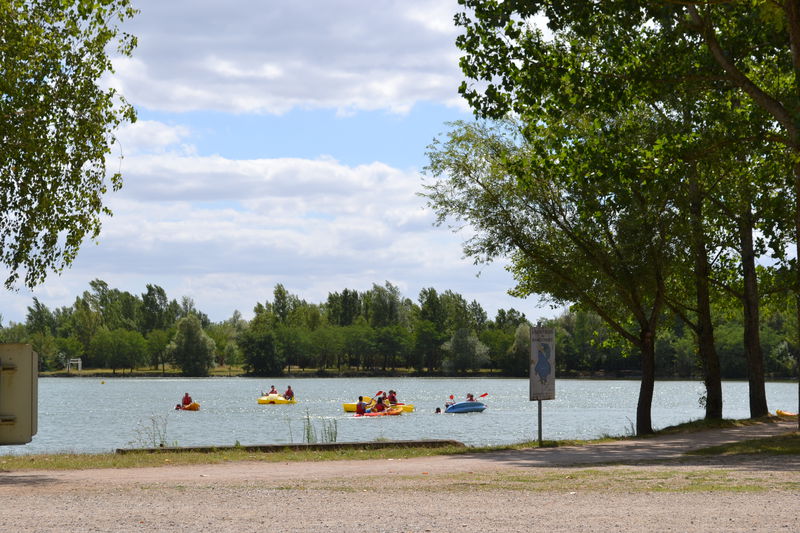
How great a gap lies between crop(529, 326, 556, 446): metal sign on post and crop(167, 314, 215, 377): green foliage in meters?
119

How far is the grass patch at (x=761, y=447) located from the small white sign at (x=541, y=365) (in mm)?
3850

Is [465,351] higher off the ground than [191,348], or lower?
lower

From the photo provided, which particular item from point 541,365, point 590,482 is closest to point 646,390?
point 541,365

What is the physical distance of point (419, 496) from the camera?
11930 millimetres

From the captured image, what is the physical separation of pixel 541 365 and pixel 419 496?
11209 mm

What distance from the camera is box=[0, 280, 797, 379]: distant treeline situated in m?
131

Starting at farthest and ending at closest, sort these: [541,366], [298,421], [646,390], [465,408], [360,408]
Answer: [465,408]
[360,408]
[298,421]
[646,390]
[541,366]

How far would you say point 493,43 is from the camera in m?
21.3

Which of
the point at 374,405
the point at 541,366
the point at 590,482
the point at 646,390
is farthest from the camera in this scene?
the point at 374,405

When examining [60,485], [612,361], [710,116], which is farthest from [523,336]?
[60,485]

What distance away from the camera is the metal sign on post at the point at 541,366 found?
2261cm

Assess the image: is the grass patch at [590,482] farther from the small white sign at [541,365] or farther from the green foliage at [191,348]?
the green foliage at [191,348]

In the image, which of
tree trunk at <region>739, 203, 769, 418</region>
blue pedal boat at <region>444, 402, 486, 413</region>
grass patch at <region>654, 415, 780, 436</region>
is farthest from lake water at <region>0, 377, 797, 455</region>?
tree trunk at <region>739, 203, 769, 418</region>

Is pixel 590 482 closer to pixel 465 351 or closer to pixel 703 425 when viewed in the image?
pixel 703 425
